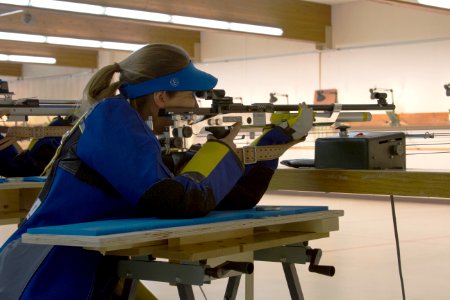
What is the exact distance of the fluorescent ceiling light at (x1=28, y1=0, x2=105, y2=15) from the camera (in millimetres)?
8156

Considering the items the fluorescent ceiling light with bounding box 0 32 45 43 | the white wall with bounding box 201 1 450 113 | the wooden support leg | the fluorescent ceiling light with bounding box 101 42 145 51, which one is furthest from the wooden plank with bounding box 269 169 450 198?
the fluorescent ceiling light with bounding box 101 42 145 51

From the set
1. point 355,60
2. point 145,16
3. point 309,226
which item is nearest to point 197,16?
point 145,16

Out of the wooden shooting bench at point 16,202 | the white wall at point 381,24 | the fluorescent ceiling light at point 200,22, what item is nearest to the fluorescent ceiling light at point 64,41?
the fluorescent ceiling light at point 200,22

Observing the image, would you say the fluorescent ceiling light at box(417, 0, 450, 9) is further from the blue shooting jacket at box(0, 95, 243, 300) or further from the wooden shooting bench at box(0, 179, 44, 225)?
the blue shooting jacket at box(0, 95, 243, 300)

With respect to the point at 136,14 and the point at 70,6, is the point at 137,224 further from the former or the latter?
the point at 136,14

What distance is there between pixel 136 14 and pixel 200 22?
1134 mm

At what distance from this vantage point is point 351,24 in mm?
12023

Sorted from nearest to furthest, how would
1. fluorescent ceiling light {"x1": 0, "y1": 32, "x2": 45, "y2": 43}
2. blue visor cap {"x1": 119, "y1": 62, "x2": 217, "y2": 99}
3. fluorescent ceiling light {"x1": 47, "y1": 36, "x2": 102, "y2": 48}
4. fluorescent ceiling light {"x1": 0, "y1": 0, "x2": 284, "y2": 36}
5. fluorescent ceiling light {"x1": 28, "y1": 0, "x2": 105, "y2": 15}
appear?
blue visor cap {"x1": 119, "y1": 62, "x2": 217, "y2": 99}
fluorescent ceiling light {"x1": 28, "y1": 0, "x2": 105, "y2": 15}
fluorescent ceiling light {"x1": 0, "y1": 0, "x2": 284, "y2": 36}
fluorescent ceiling light {"x1": 0, "y1": 32, "x2": 45, "y2": 43}
fluorescent ceiling light {"x1": 47, "y1": 36, "x2": 102, "y2": 48}

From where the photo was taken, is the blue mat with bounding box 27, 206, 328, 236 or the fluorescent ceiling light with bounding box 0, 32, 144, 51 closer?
the blue mat with bounding box 27, 206, 328, 236

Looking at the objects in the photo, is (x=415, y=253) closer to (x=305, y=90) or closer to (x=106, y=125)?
(x=106, y=125)

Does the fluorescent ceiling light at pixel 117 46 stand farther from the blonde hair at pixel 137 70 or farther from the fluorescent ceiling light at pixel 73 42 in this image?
the blonde hair at pixel 137 70

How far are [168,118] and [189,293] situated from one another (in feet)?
1.55

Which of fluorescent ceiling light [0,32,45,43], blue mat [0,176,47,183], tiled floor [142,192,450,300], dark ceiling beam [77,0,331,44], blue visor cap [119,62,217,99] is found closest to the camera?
blue visor cap [119,62,217,99]

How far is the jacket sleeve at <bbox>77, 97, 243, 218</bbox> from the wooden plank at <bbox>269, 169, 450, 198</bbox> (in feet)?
2.88
